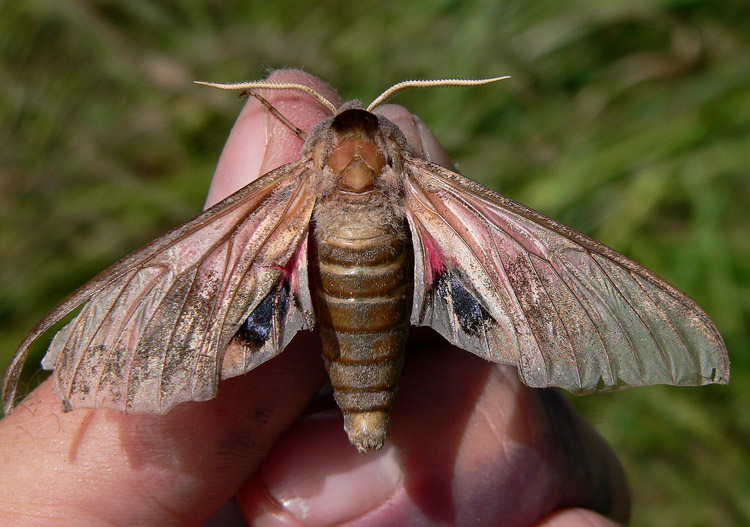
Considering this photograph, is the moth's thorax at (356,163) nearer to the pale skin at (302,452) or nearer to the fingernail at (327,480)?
the pale skin at (302,452)

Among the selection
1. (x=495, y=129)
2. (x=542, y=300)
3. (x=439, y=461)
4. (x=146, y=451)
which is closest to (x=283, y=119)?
(x=542, y=300)

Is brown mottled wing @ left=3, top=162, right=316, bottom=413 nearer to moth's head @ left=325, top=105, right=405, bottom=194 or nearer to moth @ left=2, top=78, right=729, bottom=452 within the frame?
moth @ left=2, top=78, right=729, bottom=452

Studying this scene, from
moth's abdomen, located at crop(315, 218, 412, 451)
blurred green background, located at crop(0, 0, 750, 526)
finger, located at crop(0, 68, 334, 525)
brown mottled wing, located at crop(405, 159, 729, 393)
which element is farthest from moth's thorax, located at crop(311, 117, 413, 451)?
blurred green background, located at crop(0, 0, 750, 526)

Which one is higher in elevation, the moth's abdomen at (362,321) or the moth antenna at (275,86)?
the moth antenna at (275,86)

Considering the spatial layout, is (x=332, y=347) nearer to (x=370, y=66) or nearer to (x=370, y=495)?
(x=370, y=495)

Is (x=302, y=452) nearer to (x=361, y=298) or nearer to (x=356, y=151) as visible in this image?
(x=361, y=298)

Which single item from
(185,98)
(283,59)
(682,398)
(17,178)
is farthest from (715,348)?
(17,178)

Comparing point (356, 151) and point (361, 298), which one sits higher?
point (356, 151)

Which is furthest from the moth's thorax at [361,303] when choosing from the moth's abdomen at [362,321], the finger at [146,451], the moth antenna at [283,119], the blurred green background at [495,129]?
the blurred green background at [495,129]
